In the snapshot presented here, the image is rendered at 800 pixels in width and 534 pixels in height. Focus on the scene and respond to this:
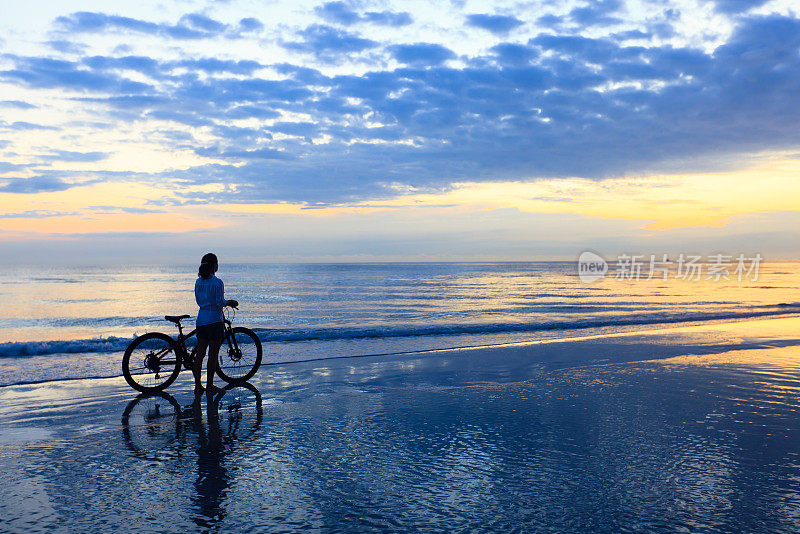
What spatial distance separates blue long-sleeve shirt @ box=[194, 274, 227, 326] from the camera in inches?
361

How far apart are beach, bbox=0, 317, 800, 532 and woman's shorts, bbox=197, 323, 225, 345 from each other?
3.20 feet

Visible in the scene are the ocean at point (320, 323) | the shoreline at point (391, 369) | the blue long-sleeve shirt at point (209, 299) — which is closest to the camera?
the shoreline at point (391, 369)

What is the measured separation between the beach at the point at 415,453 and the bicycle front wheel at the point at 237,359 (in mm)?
486

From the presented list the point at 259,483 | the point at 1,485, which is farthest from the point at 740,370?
the point at 1,485

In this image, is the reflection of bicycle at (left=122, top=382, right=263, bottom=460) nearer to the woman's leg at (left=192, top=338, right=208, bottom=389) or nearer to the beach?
the beach

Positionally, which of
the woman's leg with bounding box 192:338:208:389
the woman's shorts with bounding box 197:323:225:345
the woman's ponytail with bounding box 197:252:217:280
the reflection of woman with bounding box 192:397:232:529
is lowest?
the reflection of woman with bounding box 192:397:232:529

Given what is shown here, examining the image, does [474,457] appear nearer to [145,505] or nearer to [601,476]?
[601,476]

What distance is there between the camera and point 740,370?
36.2ft

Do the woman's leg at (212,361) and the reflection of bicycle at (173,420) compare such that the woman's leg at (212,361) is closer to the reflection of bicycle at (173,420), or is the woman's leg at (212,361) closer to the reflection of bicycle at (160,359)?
the reflection of bicycle at (173,420)

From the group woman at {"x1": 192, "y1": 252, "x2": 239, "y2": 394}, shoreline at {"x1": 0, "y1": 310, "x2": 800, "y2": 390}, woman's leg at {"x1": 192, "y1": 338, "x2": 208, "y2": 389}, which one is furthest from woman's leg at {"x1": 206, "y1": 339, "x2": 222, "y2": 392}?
shoreline at {"x1": 0, "y1": 310, "x2": 800, "y2": 390}

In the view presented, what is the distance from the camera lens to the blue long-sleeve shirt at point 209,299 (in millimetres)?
9180

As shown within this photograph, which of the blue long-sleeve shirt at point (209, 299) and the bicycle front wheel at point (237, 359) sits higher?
the blue long-sleeve shirt at point (209, 299)

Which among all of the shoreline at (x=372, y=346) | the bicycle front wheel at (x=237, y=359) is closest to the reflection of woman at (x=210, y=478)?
the bicycle front wheel at (x=237, y=359)

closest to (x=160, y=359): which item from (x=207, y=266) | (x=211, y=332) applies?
(x=211, y=332)
